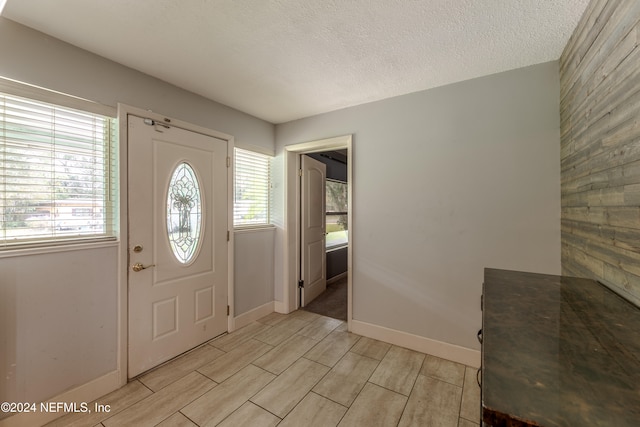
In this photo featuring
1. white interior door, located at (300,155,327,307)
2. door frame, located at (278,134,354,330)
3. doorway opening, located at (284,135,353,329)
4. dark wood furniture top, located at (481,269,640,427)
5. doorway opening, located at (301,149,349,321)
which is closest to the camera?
dark wood furniture top, located at (481,269,640,427)

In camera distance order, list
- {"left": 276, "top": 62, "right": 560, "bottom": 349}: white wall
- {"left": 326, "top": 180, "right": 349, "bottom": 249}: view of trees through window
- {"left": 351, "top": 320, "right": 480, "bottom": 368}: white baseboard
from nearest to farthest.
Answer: {"left": 276, "top": 62, "right": 560, "bottom": 349}: white wall
{"left": 351, "top": 320, "right": 480, "bottom": 368}: white baseboard
{"left": 326, "top": 180, "right": 349, "bottom": 249}: view of trees through window

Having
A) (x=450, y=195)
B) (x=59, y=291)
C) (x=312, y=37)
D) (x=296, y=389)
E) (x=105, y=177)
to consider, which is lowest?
(x=296, y=389)

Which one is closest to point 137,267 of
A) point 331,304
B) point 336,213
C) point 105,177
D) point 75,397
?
point 105,177

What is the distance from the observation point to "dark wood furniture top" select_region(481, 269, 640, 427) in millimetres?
419

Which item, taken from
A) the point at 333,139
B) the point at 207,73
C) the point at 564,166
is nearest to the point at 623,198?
the point at 564,166

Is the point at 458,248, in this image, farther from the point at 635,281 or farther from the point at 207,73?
the point at 207,73

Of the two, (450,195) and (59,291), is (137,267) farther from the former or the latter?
(450,195)

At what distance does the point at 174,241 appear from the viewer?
2219 mm

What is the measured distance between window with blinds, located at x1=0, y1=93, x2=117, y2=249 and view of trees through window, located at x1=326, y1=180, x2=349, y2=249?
3.38 meters

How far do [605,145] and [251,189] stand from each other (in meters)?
2.87

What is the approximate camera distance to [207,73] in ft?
6.57

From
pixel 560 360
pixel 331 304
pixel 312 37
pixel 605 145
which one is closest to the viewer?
pixel 560 360

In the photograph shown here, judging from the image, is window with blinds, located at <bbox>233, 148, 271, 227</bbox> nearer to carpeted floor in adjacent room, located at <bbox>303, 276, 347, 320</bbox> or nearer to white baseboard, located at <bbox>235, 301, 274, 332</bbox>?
white baseboard, located at <bbox>235, 301, 274, 332</bbox>

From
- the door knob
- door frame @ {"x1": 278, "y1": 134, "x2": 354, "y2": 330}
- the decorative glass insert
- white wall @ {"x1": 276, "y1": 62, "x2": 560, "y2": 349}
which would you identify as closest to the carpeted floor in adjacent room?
door frame @ {"x1": 278, "y1": 134, "x2": 354, "y2": 330}
